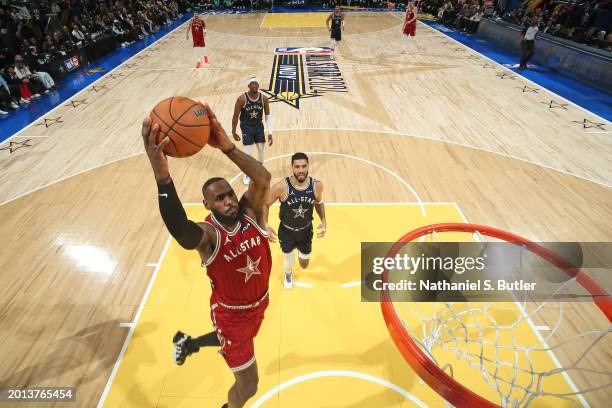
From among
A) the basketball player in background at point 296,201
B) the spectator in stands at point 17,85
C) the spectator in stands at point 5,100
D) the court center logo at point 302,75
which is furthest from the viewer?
the court center logo at point 302,75

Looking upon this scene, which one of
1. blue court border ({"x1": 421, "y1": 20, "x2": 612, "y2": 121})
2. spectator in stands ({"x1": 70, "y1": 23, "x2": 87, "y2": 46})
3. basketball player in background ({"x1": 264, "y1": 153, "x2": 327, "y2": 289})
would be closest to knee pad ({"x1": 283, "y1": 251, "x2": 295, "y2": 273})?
basketball player in background ({"x1": 264, "y1": 153, "x2": 327, "y2": 289})

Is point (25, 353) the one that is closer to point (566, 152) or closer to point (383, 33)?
point (566, 152)

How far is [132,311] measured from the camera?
4777 mm

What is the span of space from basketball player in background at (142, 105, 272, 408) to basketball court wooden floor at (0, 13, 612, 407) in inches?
35.8

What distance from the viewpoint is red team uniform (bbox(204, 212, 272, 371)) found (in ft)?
9.66

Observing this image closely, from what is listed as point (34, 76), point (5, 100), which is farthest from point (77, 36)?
point (5, 100)

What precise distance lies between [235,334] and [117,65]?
15.6 meters

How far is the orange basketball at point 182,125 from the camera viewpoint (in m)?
2.67

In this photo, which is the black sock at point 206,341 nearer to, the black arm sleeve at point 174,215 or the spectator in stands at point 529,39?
the black arm sleeve at point 174,215

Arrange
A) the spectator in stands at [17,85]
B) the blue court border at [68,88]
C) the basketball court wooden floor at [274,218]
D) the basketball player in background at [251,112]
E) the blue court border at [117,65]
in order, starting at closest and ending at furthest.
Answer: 1. the basketball court wooden floor at [274,218]
2. the basketball player in background at [251,112]
3. the blue court border at [68,88]
4. the blue court border at [117,65]
5. the spectator in stands at [17,85]

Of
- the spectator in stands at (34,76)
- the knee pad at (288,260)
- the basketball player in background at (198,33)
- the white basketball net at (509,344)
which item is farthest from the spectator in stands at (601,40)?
the spectator in stands at (34,76)

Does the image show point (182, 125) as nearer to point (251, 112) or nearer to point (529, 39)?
point (251, 112)

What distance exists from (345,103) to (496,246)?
7.25 metres

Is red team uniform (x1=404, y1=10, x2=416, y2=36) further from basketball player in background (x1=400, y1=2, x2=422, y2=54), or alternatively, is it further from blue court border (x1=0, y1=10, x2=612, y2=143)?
blue court border (x1=0, y1=10, x2=612, y2=143)
